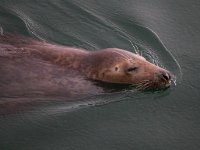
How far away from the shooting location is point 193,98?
30.2ft

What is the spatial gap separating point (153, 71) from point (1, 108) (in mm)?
2225

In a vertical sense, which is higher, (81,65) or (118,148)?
(81,65)

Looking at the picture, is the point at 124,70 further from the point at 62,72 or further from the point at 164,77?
the point at 62,72

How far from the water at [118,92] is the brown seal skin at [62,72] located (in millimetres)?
182

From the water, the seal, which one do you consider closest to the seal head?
the seal

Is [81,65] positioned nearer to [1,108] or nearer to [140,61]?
[140,61]

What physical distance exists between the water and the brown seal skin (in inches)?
7.2

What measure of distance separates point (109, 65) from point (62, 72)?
684mm

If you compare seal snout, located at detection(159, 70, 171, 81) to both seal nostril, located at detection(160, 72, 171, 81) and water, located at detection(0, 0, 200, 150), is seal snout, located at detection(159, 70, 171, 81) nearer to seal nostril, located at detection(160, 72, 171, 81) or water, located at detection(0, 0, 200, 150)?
seal nostril, located at detection(160, 72, 171, 81)

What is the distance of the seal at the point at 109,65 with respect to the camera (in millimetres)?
8945

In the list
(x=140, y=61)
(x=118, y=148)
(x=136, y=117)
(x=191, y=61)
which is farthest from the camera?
(x=191, y=61)

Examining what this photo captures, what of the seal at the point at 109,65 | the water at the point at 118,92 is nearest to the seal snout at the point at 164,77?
the seal at the point at 109,65

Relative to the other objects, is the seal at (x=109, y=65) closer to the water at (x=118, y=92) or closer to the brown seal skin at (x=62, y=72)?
the brown seal skin at (x=62, y=72)

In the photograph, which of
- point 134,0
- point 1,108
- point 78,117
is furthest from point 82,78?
point 134,0
